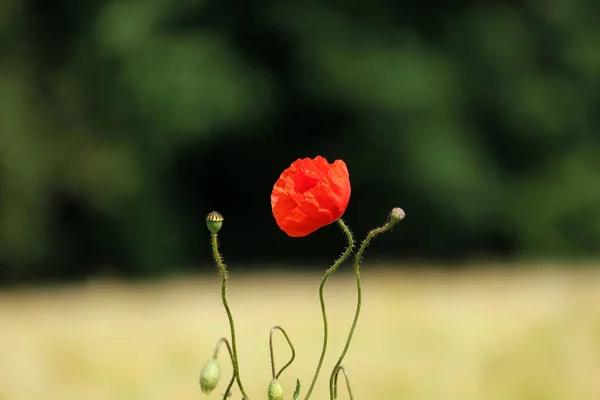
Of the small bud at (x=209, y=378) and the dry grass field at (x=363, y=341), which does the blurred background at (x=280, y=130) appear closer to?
the dry grass field at (x=363, y=341)

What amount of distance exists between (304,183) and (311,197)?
0.12ft

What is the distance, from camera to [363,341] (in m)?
2.41

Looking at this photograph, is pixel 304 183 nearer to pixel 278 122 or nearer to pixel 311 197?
pixel 311 197

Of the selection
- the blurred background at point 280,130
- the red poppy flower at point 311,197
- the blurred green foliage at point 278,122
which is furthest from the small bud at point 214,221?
the blurred green foliage at point 278,122

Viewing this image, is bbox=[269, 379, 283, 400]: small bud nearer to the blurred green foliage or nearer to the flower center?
the flower center

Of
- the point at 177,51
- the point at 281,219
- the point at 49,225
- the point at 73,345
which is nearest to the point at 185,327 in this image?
the point at 73,345

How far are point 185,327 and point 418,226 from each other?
3.02m

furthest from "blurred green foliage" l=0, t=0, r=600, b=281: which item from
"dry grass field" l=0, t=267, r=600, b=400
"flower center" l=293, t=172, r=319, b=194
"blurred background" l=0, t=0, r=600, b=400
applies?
"flower center" l=293, t=172, r=319, b=194

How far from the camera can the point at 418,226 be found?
561cm

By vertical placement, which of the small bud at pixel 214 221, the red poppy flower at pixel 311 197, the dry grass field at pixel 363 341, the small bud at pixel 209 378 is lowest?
the dry grass field at pixel 363 341

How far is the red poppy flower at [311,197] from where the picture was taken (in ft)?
2.96

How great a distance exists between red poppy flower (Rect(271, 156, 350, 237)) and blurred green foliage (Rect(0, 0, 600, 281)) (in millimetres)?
4244

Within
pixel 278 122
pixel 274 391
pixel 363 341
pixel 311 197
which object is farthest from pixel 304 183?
pixel 278 122

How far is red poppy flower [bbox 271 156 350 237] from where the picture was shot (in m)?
0.90
